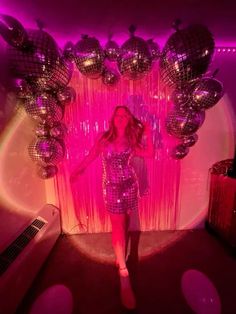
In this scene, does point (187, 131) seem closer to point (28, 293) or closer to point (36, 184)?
point (36, 184)

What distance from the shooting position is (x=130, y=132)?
6.05 ft

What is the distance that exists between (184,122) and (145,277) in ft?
5.23

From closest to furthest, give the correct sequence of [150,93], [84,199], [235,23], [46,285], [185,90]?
1. [185,90]
2. [235,23]
3. [46,285]
4. [150,93]
5. [84,199]

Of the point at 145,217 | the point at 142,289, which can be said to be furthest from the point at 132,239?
the point at 142,289

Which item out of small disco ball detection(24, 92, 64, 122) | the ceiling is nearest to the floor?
small disco ball detection(24, 92, 64, 122)

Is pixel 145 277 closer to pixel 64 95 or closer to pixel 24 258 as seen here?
pixel 24 258

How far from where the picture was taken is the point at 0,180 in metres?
1.66

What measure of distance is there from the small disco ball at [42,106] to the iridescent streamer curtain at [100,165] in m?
0.68

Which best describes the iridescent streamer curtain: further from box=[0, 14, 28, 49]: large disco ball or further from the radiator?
box=[0, 14, 28, 49]: large disco ball

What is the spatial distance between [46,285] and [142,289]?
947 mm

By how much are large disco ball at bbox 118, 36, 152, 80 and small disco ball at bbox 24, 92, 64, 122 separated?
646 mm

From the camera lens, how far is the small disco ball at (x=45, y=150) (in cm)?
165

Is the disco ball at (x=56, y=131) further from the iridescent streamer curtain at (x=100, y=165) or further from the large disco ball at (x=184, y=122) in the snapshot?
the large disco ball at (x=184, y=122)

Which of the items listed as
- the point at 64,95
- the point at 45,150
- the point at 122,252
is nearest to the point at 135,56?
the point at 64,95
